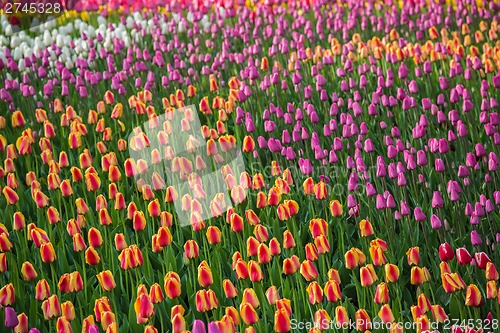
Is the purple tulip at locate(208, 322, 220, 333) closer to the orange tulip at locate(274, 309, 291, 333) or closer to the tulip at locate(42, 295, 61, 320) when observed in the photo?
the orange tulip at locate(274, 309, 291, 333)

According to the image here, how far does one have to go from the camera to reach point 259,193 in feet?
12.3

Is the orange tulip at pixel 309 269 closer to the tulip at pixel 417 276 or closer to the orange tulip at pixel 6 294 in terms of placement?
the tulip at pixel 417 276

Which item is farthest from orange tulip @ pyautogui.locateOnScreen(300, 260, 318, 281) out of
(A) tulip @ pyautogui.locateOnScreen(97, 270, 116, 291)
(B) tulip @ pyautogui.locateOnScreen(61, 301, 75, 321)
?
(B) tulip @ pyautogui.locateOnScreen(61, 301, 75, 321)

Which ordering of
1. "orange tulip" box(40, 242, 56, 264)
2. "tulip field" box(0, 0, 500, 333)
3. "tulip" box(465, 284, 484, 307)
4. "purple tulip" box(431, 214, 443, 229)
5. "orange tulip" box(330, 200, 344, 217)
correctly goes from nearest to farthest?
"tulip" box(465, 284, 484, 307)
"tulip field" box(0, 0, 500, 333)
"orange tulip" box(40, 242, 56, 264)
"purple tulip" box(431, 214, 443, 229)
"orange tulip" box(330, 200, 344, 217)

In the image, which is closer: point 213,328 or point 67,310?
point 213,328

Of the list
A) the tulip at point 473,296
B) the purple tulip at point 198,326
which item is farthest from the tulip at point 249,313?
the tulip at point 473,296

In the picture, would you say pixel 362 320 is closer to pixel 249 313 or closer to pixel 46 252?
pixel 249 313

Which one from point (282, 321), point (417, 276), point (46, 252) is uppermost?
point (46, 252)

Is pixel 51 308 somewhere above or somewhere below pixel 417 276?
above

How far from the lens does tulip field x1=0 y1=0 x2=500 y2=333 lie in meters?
3.14

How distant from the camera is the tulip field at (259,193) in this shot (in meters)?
3.14

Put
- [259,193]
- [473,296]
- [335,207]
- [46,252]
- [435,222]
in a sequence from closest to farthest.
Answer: [473,296], [46,252], [435,222], [335,207], [259,193]

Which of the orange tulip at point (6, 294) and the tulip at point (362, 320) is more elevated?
the orange tulip at point (6, 294)

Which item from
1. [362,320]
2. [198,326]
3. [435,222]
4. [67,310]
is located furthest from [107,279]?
[435,222]
